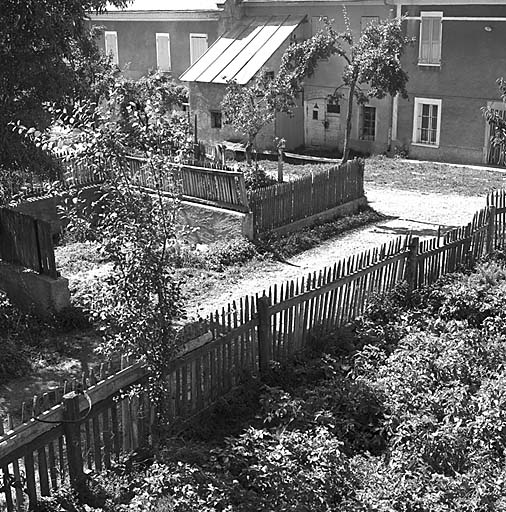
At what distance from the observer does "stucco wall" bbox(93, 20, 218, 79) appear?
30109 mm

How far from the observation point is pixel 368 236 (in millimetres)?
15977

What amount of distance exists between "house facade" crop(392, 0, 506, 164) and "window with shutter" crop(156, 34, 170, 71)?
11.5 metres

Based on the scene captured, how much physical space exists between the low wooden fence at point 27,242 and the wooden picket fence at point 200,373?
3805mm

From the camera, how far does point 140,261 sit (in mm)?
6637

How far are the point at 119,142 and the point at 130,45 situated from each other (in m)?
27.9

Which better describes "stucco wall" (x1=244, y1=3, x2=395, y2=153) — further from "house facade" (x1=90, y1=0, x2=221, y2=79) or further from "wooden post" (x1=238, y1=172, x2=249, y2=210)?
"wooden post" (x1=238, y1=172, x2=249, y2=210)

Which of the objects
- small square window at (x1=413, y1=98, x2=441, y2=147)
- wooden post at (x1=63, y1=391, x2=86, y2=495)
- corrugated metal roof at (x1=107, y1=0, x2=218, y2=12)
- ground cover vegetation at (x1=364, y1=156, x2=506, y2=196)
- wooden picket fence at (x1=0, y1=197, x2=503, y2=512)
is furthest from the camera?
corrugated metal roof at (x1=107, y1=0, x2=218, y2=12)

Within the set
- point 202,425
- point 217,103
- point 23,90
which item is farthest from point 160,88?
point 202,425

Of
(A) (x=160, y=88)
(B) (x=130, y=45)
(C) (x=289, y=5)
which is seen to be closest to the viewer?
(A) (x=160, y=88)

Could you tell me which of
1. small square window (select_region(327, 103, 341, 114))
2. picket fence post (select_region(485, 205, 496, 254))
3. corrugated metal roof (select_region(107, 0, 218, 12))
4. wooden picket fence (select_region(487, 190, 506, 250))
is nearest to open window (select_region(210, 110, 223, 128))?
small square window (select_region(327, 103, 341, 114))

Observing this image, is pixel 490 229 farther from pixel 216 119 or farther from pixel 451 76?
pixel 216 119

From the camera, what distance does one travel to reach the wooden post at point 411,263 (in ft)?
37.6

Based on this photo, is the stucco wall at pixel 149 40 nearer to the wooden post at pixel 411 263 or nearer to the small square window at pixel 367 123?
the small square window at pixel 367 123

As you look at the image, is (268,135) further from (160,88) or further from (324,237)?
(324,237)
